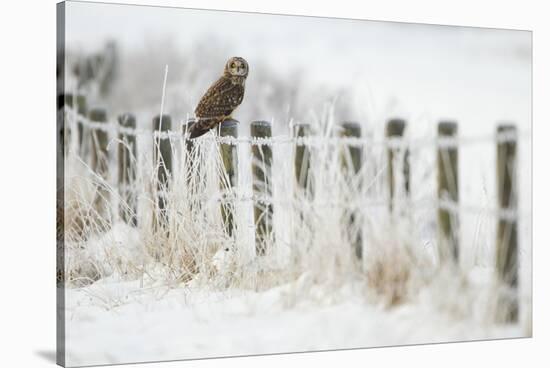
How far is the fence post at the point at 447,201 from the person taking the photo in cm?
654

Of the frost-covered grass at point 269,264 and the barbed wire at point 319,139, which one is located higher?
the barbed wire at point 319,139

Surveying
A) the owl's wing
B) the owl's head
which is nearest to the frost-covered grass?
the owl's wing

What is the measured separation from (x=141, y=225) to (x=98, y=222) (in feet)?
0.82

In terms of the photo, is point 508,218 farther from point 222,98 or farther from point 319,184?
point 222,98

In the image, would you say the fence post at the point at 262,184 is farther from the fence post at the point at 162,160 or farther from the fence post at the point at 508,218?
the fence post at the point at 508,218

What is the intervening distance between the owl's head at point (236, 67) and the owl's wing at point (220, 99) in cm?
5

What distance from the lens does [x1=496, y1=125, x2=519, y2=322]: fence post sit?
6.65 meters

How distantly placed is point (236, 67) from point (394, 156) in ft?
3.69

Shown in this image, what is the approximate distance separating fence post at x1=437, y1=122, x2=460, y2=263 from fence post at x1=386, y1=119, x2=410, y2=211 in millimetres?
213

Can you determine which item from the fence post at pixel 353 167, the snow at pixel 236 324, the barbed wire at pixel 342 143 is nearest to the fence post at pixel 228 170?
the barbed wire at pixel 342 143

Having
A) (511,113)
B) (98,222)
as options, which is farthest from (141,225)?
(511,113)

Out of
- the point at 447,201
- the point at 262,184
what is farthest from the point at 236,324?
the point at 447,201

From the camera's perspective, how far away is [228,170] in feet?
20.8

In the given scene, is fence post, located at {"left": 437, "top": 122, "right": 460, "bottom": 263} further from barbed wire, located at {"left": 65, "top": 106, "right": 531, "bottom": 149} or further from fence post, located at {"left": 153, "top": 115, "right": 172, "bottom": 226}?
fence post, located at {"left": 153, "top": 115, "right": 172, "bottom": 226}
